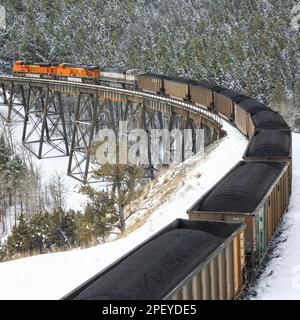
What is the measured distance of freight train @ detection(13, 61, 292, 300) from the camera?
7156mm

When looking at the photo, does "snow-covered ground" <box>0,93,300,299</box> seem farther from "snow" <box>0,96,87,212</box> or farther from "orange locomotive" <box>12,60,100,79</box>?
"snow" <box>0,96,87,212</box>

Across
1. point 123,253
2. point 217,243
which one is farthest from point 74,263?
point 217,243

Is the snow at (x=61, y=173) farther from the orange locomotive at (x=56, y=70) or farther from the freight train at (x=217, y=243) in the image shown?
the freight train at (x=217, y=243)

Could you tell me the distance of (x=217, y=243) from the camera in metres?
8.69

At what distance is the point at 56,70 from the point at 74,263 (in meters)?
37.5

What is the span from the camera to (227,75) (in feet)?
225

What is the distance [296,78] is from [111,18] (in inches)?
1952

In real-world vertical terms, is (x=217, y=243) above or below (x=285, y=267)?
above

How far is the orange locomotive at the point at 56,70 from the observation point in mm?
44906

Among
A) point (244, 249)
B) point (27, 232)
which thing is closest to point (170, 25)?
point (27, 232)

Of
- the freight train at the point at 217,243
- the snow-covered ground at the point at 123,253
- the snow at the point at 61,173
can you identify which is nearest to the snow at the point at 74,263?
the snow-covered ground at the point at 123,253

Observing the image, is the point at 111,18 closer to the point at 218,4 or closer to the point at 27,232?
→ the point at 218,4

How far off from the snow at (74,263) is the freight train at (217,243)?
129 inches
